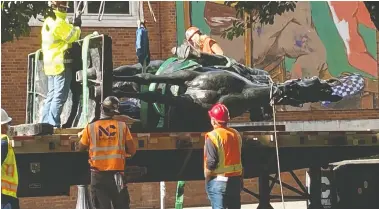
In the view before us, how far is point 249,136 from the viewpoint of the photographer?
10008mm

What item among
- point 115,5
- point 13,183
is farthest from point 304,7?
point 13,183

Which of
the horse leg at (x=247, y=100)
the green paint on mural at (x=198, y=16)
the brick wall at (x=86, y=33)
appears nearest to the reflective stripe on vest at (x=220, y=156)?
the horse leg at (x=247, y=100)

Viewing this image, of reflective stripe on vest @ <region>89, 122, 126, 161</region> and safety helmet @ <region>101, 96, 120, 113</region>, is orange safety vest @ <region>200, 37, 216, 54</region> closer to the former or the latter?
safety helmet @ <region>101, 96, 120, 113</region>

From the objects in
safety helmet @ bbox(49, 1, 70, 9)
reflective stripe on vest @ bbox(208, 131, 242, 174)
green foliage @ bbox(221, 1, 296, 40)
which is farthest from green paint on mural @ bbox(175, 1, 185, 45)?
reflective stripe on vest @ bbox(208, 131, 242, 174)

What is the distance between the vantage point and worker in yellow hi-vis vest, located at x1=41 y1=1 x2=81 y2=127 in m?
10.5

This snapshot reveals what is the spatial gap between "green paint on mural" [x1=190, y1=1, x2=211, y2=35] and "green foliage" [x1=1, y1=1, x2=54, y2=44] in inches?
371

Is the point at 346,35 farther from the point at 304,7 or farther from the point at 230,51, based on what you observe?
the point at 230,51

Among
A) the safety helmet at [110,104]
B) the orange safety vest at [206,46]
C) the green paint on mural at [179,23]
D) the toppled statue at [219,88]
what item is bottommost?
the safety helmet at [110,104]

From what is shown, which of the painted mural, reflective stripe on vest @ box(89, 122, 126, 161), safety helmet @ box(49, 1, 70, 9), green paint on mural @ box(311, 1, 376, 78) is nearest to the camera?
reflective stripe on vest @ box(89, 122, 126, 161)

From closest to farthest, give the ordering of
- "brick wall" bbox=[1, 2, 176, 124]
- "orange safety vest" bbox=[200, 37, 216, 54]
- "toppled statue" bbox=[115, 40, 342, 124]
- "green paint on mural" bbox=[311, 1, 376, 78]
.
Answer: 1. "toppled statue" bbox=[115, 40, 342, 124]
2. "orange safety vest" bbox=[200, 37, 216, 54]
3. "brick wall" bbox=[1, 2, 176, 124]
4. "green paint on mural" bbox=[311, 1, 376, 78]

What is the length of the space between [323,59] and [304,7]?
123 centimetres

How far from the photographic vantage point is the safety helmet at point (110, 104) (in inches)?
341

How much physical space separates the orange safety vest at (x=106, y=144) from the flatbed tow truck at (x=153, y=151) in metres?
0.40

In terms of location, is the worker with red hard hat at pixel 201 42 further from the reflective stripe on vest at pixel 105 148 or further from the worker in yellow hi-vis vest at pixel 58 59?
the reflective stripe on vest at pixel 105 148
